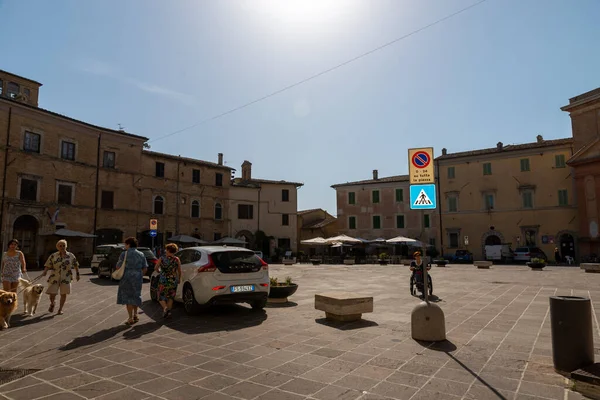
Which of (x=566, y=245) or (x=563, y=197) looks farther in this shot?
(x=563, y=197)

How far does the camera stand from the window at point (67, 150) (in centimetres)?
2803

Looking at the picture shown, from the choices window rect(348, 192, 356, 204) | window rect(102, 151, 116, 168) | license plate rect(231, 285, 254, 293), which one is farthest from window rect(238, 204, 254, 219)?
license plate rect(231, 285, 254, 293)

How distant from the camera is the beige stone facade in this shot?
1320 inches

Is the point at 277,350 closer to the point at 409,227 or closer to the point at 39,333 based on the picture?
the point at 39,333

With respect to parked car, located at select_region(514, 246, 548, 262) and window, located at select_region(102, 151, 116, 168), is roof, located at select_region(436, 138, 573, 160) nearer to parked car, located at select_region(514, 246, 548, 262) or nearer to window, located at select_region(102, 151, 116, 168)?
parked car, located at select_region(514, 246, 548, 262)

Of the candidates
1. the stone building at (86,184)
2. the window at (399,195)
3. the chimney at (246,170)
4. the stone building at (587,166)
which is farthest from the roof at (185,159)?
the stone building at (587,166)

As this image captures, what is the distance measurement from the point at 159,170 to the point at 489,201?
103 feet

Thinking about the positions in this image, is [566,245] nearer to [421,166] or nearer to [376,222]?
[376,222]

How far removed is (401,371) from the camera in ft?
14.5

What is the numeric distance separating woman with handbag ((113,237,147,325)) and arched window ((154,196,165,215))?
27.7m

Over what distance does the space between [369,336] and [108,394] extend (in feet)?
12.6

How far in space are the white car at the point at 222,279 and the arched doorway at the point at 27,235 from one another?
22.8m

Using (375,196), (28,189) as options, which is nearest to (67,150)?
(28,189)

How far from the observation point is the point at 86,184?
95.5ft
